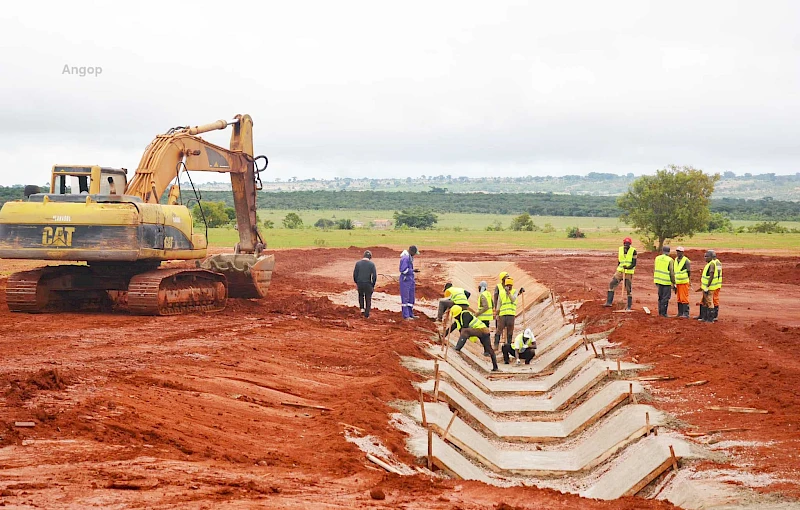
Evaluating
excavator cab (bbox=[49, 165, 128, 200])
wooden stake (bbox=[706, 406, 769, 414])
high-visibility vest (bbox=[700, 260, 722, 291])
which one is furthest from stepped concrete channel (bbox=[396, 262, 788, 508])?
excavator cab (bbox=[49, 165, 128, 200])

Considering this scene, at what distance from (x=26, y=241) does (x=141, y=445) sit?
10497 millimetres

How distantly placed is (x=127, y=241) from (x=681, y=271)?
39.1 feet

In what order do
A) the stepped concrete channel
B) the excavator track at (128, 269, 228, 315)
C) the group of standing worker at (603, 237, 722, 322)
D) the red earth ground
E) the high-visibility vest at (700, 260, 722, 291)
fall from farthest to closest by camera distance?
the group of standing worker at (603, 237, 722, 322)
the high-visibility vest at (700, 260, 722, 291)
the excavator track at (128, 269, 228, 315)
the stepped concrete channel
the red earth ground

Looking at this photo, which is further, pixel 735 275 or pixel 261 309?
pixel 735 275

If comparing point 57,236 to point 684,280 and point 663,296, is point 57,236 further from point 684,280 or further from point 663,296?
point 684,280

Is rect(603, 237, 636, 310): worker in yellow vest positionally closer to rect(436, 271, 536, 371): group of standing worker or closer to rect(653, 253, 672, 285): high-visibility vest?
rect(653, 253, 672, 285): high-visibility vest

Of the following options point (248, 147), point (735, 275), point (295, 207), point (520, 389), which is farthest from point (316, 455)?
point (295, 207)

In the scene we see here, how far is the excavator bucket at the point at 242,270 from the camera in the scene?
Result: 2292 cm

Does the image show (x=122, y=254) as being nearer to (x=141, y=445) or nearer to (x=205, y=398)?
(x=205, y=398)

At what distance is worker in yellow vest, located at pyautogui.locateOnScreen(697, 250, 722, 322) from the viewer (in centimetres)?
2034

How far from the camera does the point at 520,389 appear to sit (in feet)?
61.6

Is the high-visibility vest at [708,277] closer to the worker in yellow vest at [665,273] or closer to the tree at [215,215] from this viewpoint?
the worker in yellow vest at [665,273]

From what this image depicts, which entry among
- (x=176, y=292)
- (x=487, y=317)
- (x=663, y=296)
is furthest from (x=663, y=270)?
(x=176, y=292)

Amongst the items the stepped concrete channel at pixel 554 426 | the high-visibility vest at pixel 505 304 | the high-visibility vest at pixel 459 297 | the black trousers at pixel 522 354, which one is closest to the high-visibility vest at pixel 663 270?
the stepped concrete channel at pixel 554 426
